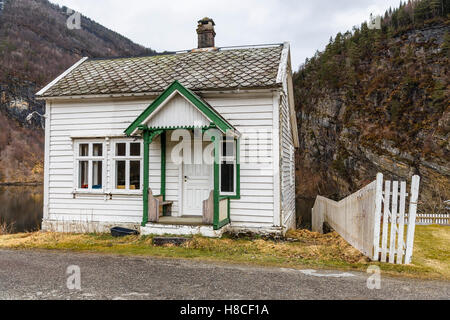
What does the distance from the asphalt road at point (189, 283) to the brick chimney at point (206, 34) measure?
32.0 feet

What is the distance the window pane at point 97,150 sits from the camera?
12.1 meters

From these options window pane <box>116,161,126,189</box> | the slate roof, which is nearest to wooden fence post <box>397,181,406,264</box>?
the slate roof

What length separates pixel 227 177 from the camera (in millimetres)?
10953

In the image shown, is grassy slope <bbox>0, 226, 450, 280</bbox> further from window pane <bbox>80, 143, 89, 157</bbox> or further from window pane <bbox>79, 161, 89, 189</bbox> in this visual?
window pane <bbox>80, 143, 89, 157</bbox>

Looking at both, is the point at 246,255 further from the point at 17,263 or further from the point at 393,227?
the point at 17,263

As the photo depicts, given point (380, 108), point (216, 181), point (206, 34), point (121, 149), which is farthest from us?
point (380, 108)

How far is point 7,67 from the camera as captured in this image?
88375 millimetres

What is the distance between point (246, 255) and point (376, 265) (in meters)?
2.75

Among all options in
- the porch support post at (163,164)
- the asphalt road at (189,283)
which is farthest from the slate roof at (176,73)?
the asphalt road at (189,283)

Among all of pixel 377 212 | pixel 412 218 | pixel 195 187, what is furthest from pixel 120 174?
pixel 412 218

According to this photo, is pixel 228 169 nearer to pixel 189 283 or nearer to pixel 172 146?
pixel 172 146

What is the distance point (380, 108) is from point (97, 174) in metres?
36.6

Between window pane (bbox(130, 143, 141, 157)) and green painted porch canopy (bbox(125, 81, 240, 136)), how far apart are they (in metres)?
1.55

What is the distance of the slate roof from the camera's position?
1109 centimetres
